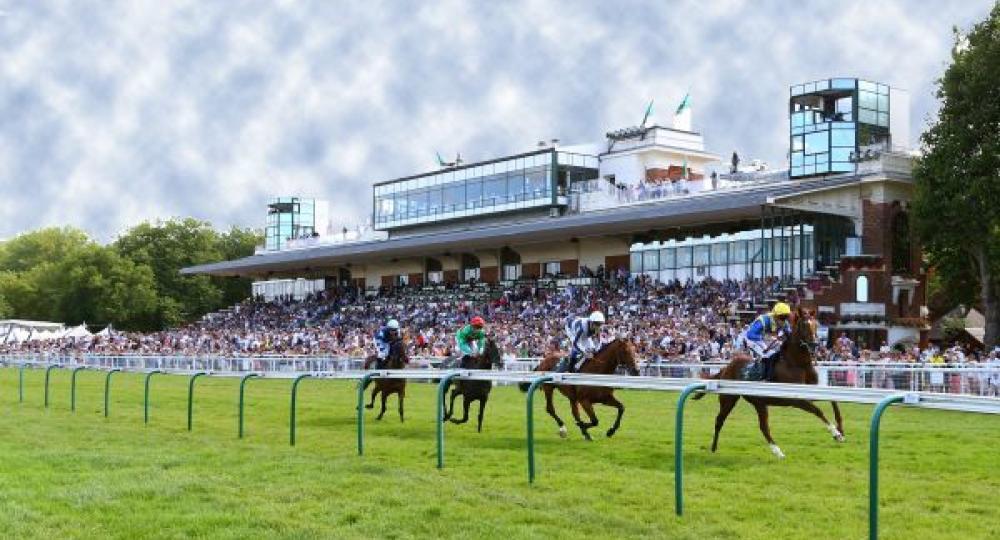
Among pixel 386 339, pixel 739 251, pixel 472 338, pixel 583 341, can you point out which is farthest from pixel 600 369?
pixel 739 251

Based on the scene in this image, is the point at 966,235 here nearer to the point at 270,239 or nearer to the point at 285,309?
the point at 285,309

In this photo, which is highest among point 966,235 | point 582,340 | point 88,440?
point 966,235

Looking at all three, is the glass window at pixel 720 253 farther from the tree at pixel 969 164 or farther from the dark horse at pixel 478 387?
the dark horse at pixel 478 387

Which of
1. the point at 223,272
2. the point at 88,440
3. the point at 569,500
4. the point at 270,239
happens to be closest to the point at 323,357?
the point at 88,440

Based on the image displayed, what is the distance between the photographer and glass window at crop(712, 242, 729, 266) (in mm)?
40281

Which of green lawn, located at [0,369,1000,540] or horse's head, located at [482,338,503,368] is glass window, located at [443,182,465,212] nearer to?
green lawn, located at [0,369,1000,540]

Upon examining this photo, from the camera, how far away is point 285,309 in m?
60.4

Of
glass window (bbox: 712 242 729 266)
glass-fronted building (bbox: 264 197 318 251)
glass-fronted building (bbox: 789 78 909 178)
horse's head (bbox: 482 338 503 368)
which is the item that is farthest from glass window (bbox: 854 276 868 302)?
glass-fronted building (bbox: 264 197 318 251)

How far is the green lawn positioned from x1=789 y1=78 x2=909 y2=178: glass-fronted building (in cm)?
2273

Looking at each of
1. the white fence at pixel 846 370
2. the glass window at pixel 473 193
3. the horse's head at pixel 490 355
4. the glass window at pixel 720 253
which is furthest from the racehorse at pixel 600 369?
the glass window at pixel 473 193

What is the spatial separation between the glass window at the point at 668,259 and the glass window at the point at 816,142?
591 centimetres

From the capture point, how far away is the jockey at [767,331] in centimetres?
1406

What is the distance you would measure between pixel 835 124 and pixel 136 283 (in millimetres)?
53378

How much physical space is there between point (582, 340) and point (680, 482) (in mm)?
6468
